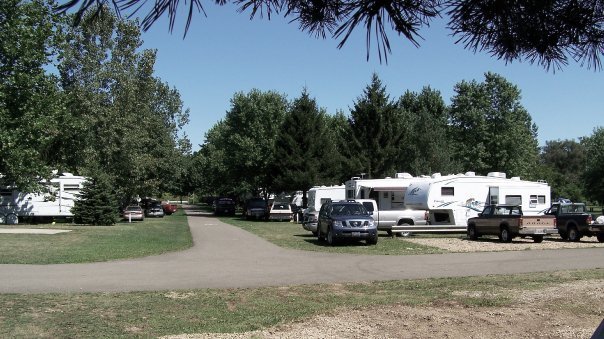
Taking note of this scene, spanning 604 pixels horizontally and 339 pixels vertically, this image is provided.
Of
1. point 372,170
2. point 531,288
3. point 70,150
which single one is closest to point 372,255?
point 531,288

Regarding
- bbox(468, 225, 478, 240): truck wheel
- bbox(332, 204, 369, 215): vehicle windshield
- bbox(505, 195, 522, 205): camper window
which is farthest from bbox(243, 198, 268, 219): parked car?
bbox(332, 204, 369, 215): vehicle windshield

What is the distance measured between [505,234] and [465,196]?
5.88m

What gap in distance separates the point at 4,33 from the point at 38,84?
10.4ft

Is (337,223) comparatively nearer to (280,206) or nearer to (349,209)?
(349,209)

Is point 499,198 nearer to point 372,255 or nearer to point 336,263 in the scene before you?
point 372,255

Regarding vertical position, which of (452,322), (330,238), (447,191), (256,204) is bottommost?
(452,322)

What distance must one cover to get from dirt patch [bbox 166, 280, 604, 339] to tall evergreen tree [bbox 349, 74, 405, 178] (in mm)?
43546

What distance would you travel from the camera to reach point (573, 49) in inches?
154

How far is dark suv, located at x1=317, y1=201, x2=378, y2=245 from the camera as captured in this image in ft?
71.2

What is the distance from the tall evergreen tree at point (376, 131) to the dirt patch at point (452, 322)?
143 feet

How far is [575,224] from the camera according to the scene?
2433cm

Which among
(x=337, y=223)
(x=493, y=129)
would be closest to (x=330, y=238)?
(x=337, y=223)

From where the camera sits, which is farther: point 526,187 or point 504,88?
point 504,88

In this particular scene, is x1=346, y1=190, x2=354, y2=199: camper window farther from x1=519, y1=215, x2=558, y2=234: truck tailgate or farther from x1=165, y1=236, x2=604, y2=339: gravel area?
x1=165, y1=236, x2=604, y2=339: gravel area
